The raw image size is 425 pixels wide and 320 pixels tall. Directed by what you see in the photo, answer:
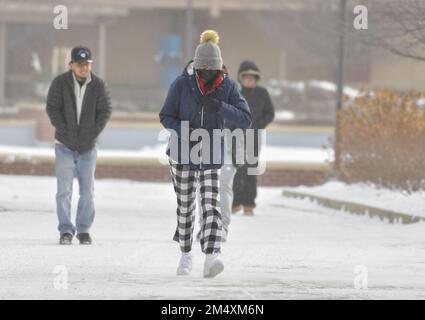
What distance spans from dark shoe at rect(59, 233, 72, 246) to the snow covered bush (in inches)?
274

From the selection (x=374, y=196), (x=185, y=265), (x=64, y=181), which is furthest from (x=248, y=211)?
(x=185, y=265)

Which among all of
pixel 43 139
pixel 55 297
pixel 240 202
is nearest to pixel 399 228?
pixel 240 202

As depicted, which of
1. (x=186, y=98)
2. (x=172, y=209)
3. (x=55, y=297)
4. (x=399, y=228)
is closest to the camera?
(x=55, y=297)

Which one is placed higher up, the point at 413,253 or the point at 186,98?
the point at 186,98

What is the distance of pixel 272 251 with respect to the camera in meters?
14.8

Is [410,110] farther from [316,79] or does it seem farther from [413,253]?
[316,79]

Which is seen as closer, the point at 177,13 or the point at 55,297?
the point at 55,297

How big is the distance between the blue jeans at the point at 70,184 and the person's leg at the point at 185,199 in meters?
2.84

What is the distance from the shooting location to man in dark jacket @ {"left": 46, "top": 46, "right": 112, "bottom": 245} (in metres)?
15.1

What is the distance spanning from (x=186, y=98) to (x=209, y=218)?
1.01m

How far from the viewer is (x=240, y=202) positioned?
64.8 ft

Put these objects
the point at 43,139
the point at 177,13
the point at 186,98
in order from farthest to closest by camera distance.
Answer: the point at 177,13 → the point at 43,139 → the point at 186,98

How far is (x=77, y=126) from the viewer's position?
49.5 ft

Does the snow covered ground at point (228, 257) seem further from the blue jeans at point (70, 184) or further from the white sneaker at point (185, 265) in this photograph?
the blue jeans at point (70, 184)
